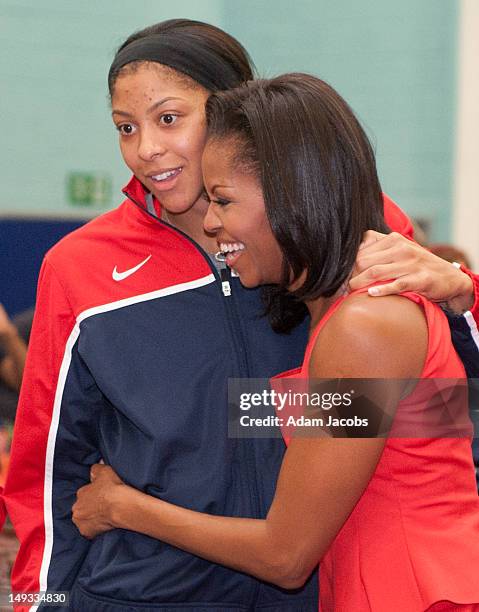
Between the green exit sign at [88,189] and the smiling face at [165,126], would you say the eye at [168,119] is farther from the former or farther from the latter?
the green exit sign at [88,189]

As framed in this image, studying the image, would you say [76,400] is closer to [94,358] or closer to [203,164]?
[94,358]

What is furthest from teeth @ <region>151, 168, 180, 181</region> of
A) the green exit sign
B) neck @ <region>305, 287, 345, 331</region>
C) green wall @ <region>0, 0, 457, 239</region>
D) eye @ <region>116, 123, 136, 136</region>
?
the green exit sign

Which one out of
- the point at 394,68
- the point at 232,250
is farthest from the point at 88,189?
the point at 232,250

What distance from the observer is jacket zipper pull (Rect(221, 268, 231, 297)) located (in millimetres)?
1857

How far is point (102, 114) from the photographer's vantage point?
5840 mm

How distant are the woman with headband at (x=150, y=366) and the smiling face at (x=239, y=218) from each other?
0.19m

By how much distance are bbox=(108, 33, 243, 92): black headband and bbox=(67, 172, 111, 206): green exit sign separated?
3988mm

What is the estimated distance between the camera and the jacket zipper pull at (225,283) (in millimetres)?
1857

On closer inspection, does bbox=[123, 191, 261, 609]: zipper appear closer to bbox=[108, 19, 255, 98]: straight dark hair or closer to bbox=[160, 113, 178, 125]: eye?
bbox=[160, 113, 178, 125]: eye

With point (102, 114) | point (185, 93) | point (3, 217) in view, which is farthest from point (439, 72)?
point (185, 93)

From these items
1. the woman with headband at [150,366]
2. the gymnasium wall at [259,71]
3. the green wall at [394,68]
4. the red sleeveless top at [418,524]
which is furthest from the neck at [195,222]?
the green wall at [394,68]

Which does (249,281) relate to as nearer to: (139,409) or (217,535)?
(139,409)

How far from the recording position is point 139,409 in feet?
5.76

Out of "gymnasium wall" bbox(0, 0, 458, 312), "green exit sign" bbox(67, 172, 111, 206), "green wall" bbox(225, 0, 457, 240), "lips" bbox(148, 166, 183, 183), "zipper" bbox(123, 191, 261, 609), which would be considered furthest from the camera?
"green wall" bbox(225, 0, 457, 240)
